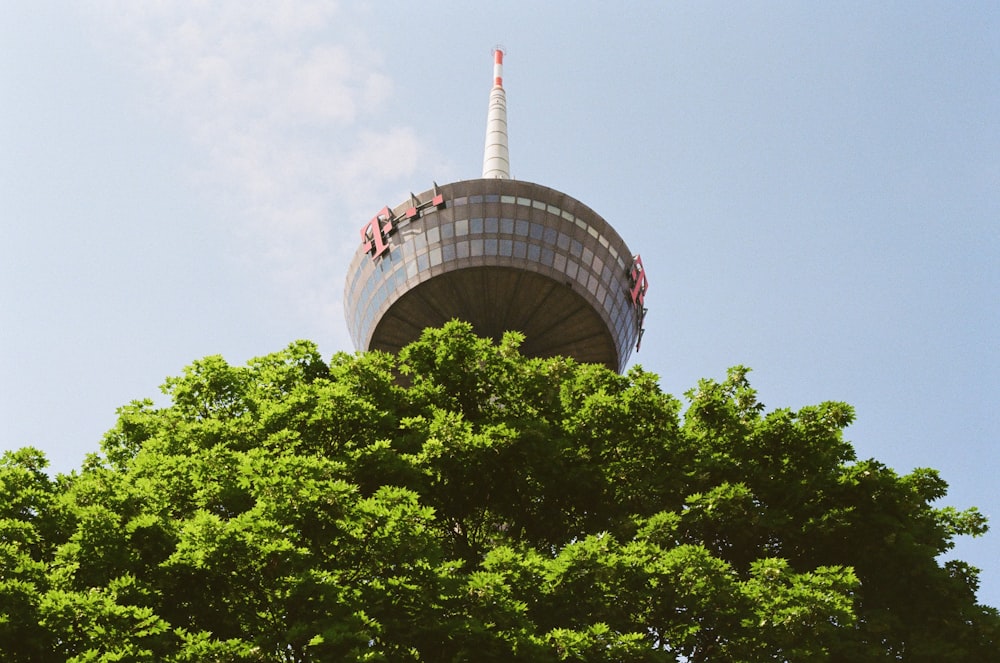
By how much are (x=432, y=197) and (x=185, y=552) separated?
127 ft

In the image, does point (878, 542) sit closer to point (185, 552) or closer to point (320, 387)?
point (320, 387)

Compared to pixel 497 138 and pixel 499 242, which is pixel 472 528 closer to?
pixel 499 242

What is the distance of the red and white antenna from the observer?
62.4 m

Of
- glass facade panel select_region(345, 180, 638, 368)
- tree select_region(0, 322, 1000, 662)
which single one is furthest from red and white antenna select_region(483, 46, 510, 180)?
tree select_region(0, 322, 1000, 662)

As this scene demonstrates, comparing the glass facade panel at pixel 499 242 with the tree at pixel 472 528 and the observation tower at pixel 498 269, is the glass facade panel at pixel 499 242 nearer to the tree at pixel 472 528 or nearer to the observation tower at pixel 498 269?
the observation tower at pixel 498 269

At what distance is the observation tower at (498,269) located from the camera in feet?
160

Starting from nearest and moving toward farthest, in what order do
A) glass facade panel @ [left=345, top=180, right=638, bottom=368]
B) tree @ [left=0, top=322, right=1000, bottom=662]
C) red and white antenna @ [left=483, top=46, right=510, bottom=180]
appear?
1. tree @ [left=0, top=322, right=1000, bottom=662]
2. glass facade panel @ [left=345, top=180, right=638, bottom=368]
3. red and white antenna @ [left=483, top=46, right=510, bottom=180]

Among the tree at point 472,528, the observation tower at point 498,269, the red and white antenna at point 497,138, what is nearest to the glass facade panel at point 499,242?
the observation tower at point 498,269

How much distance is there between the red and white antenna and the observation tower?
11.9 meters

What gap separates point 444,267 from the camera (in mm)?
48719

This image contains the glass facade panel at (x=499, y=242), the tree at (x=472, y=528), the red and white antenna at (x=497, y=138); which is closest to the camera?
the tree at (x=472, y=528)

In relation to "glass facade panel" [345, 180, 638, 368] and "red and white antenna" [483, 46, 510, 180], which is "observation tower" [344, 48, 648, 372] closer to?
"glass facade panel" [345, 180, 638, 368]

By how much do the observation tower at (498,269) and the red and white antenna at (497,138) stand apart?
11.9 meters

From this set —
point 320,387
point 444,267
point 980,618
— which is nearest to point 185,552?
point 320,387
